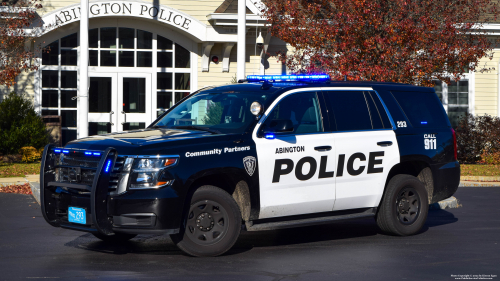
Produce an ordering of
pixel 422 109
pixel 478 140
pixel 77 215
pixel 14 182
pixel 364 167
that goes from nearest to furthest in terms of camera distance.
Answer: pixel 77 215 < pixel 364 167 < pixel 422 109 < pixel 14 182 < pixel 478 140

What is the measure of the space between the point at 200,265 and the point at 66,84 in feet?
44.7

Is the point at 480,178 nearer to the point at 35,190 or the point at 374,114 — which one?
the point at 374,114

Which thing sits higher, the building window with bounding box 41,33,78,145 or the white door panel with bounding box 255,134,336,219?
the building window with bounding box 41,33,78,145

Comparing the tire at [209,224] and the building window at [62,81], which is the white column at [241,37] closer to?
the building window at [62,81]

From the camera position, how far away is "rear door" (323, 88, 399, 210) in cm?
799

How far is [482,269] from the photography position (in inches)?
261

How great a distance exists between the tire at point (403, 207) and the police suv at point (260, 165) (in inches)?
0.6

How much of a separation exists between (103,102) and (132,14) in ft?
8.74

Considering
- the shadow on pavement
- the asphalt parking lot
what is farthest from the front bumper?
the shadow on pavement

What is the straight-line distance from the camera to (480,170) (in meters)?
17.8

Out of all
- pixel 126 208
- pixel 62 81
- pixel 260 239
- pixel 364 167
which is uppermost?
pixel 62 81

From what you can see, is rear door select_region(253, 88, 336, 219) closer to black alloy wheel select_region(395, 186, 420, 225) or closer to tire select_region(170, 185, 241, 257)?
tire select_region(170, 185, 241, 257)

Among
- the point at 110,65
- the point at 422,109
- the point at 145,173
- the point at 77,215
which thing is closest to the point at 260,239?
the point at 145,173

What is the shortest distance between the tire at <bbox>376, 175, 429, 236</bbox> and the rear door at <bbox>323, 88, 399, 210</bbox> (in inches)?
7.6
